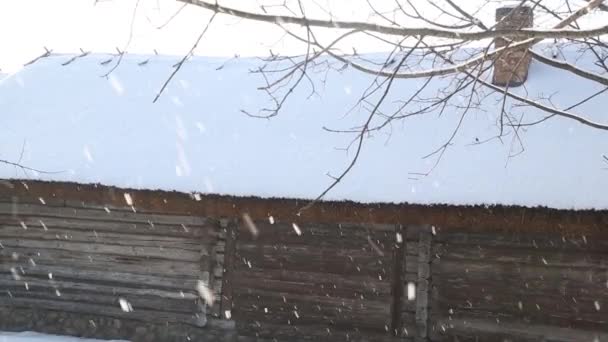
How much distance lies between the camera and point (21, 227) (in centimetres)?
908

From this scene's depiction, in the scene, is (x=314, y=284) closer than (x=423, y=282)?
No

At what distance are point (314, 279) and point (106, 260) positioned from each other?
299 centimetres

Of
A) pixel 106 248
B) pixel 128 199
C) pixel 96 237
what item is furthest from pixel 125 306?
pixel 128 199

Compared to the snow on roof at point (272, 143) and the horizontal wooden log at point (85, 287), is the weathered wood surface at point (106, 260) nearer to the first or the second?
the horizontal wooden log at point (85, 287)

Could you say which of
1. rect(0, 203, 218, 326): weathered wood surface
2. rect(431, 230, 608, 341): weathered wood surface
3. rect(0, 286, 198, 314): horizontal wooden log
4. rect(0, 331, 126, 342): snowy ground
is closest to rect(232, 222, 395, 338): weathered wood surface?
rect(0, 203, 218, 326): weathered wood surface

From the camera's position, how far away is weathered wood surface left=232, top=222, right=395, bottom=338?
7.48 meters

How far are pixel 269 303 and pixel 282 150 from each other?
77.5 inches

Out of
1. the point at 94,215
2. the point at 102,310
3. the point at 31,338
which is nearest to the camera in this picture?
the point at 31,338

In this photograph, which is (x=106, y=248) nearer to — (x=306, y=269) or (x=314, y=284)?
(x=306, y=269)

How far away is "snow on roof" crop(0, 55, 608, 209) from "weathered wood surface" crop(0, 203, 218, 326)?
2.58 feet

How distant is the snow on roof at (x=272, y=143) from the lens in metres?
6.89

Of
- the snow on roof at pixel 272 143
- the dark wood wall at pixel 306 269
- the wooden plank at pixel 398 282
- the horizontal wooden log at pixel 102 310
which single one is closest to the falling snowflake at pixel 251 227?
the dark wood wall at pixel 306 269

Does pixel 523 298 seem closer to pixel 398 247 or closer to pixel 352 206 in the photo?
pixel 398 247

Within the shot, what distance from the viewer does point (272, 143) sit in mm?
8352
